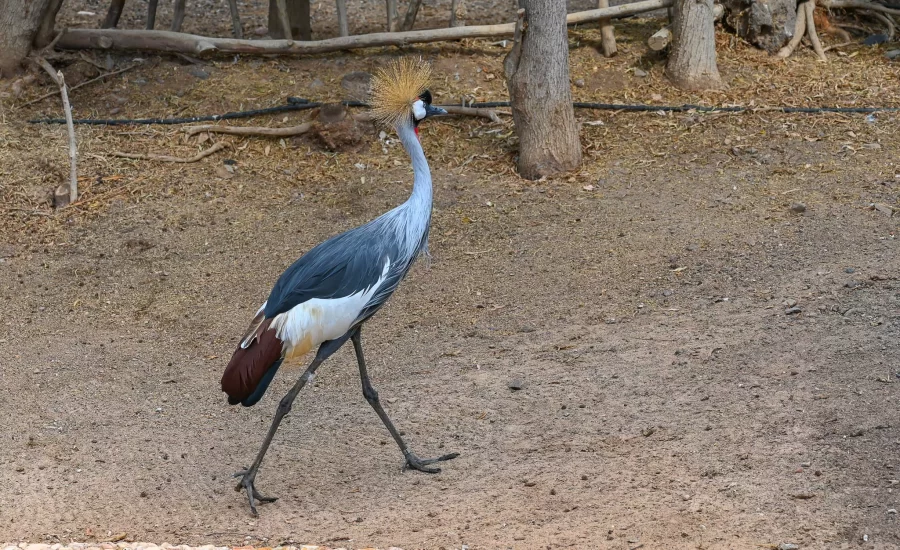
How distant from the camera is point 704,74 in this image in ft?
32.4

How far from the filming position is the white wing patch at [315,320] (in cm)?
501

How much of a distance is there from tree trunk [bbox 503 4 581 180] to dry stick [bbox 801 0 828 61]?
3468mm

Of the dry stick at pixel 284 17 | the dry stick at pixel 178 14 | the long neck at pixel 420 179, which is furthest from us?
the dry stick at pixel 178 14

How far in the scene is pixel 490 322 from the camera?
6.92 meters

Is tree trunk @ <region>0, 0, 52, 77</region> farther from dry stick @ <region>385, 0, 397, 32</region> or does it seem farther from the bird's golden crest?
the bird's golden crest

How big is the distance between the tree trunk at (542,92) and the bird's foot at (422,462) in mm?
3897

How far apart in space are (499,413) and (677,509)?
139 centimetres

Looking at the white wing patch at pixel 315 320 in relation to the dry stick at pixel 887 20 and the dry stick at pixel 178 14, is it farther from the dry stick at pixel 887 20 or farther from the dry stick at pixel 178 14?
the dry stick at pixel 887 20

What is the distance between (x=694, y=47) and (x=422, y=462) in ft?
19.6

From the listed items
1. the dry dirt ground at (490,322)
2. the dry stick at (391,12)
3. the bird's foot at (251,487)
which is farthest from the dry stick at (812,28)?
the bird's foot at (251,487)

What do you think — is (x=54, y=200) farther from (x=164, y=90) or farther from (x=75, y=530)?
(x=75, y=530)

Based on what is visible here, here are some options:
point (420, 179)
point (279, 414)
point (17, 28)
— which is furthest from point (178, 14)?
point (279, 414)

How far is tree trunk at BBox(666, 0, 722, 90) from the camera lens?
971 centimetres

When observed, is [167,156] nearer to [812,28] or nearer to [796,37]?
[796,37]
